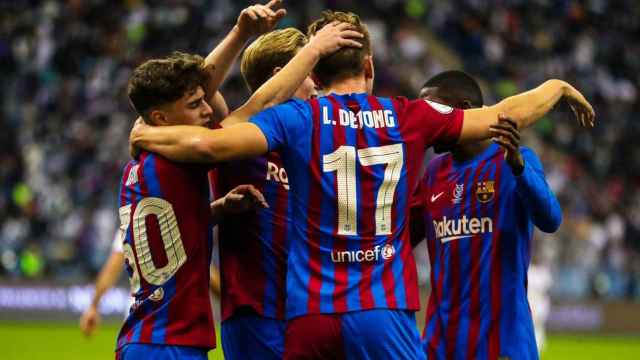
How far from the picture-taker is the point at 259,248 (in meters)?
5.32

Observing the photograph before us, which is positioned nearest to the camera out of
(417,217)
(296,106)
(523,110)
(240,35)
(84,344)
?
(296,106)

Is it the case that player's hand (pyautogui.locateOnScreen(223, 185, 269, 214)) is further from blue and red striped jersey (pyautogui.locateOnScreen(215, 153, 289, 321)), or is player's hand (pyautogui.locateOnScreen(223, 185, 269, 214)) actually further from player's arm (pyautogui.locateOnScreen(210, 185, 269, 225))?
blue and red striped jersey (pyautogui.locateOnScreen(215, 153, 289, 321))

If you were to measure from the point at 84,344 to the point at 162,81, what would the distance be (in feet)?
43.0

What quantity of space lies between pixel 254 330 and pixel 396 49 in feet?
63.9

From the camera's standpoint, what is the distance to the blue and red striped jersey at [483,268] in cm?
546

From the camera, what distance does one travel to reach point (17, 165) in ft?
71.9

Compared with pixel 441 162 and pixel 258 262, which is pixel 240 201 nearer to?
pixel 258 262

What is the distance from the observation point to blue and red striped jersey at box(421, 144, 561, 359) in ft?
17.9

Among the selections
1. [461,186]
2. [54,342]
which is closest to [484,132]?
[461,186]

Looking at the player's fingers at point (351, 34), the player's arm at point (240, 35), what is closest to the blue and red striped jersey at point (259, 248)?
the player's arm at point (240, 35)

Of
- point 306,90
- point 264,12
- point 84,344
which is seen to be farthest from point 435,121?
point 84,344

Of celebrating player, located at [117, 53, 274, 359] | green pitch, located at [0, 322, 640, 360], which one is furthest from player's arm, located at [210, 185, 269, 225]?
green pitch, located at [0, 322, 640, 360]

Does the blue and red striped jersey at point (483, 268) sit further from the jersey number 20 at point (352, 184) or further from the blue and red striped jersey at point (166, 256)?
the blue and red striped jersey at point (166, 256)

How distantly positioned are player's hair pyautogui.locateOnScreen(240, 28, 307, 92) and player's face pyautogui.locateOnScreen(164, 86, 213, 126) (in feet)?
2.05
